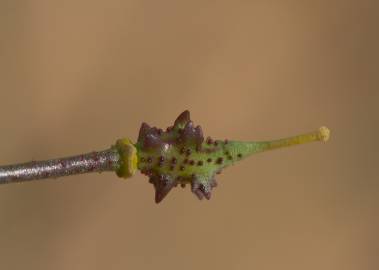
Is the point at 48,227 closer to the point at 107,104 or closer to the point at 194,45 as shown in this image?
the point at 107,104

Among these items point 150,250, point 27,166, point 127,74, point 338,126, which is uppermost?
point 127,74

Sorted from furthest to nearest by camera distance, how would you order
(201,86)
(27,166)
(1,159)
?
(201,86), (1,159), (27,166)

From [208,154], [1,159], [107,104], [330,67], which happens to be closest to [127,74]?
[107,104]
